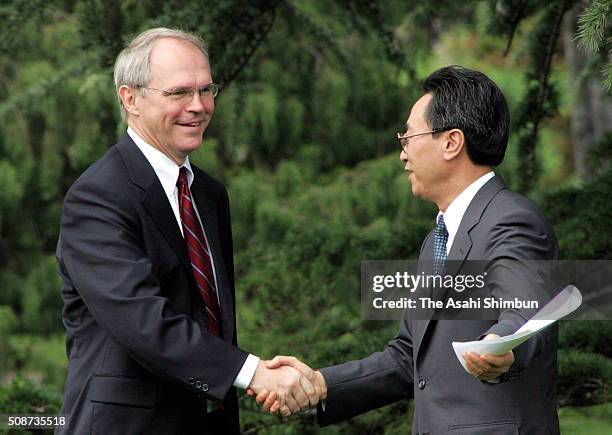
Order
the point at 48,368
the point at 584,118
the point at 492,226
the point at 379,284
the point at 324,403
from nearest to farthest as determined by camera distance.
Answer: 1. the point at 492,226
2. the point at 324,403
3. the point at 379,284
4. the point at 48,368
5. the point at 584,118

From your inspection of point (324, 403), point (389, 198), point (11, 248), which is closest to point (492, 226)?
point (324, 403)

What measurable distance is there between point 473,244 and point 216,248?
963mm

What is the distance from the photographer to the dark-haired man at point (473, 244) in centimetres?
293

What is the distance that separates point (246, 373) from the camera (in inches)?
134

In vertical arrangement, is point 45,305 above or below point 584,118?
below

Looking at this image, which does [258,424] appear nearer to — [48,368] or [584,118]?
[48,368]

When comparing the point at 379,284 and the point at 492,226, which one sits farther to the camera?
the point at 379,284

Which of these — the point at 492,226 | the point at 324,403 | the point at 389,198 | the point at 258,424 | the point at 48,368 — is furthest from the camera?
the point at 48,368

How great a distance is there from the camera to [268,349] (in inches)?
186

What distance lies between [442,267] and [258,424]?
1483 mm

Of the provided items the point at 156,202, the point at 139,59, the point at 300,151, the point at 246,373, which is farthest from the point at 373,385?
the point at 300,151

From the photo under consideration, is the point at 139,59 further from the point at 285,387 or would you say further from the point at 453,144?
the point at 285,387

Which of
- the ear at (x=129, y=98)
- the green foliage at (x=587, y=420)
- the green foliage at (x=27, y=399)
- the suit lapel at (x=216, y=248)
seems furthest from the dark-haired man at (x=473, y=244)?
the green foliage at (x=27, y=399)

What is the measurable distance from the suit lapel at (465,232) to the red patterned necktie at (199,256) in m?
0.70
